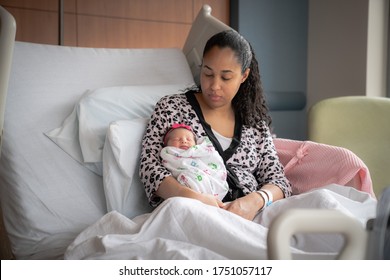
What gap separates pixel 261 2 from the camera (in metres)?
4.06

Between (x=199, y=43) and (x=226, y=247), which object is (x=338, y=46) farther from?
(x=226, y=247)

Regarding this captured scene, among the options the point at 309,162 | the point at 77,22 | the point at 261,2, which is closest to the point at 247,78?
the point at 309,162

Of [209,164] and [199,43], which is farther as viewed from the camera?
[199,43]

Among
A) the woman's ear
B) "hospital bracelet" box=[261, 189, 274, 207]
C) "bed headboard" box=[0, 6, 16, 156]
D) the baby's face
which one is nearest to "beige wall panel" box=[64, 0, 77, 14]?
the woman's ear

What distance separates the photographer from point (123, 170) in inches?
68.8

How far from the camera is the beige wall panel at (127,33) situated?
3539 millimetres

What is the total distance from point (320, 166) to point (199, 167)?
478 mm

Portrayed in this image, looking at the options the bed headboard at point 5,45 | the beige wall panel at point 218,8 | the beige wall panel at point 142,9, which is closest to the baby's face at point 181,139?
the bed headboard at point 5,45

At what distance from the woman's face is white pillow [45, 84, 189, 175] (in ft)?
0.89

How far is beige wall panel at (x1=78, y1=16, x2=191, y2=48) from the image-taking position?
3.54 metres

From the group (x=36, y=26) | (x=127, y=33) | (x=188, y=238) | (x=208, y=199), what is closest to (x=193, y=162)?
(x=208, y=199)

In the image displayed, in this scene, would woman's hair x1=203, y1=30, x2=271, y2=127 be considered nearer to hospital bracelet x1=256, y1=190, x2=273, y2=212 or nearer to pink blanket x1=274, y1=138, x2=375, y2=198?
pink blanket x1=274, y1=138, x2=375, y2=198

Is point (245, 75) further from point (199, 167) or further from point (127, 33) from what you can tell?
point (127, 33)

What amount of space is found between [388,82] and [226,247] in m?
3.09
